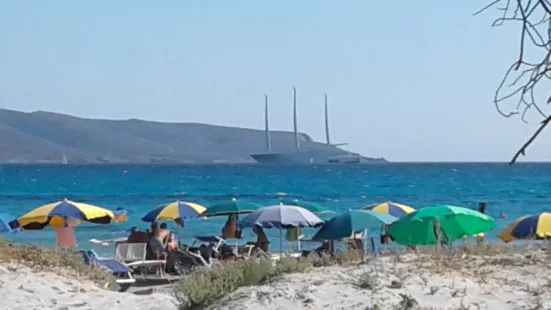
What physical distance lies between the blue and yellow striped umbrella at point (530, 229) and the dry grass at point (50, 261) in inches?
276

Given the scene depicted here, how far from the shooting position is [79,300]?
32.4 feet

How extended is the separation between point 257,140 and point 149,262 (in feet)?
596

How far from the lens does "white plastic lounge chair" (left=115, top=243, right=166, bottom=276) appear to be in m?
A: 15.9

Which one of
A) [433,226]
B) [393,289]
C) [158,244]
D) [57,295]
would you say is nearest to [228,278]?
[393,289]

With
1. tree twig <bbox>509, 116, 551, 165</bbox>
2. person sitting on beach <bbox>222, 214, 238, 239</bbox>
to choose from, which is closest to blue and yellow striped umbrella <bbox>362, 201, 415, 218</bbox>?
person sitting on beach <bbox>222, 214, 238, 239</bbox>

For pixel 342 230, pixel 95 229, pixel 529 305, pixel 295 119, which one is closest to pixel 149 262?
pixel 342 230

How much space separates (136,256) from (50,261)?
4.97 meters

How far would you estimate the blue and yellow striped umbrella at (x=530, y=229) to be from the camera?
15.6 metres

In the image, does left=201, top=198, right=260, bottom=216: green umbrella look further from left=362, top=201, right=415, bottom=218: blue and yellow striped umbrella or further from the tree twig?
the tree twig

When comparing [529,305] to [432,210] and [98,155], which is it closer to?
[432,210]

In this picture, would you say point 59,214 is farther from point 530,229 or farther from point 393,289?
point 393,289

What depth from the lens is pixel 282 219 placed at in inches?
659

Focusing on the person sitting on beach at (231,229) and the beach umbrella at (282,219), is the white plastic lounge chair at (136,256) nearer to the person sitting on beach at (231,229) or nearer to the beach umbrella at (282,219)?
the beach umbrella at (282,219)

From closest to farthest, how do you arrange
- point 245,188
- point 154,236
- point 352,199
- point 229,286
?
1. point 229,286
2. point 154,236
3. point 352,199
4. point 245,188
